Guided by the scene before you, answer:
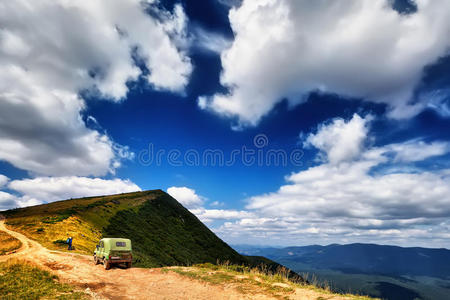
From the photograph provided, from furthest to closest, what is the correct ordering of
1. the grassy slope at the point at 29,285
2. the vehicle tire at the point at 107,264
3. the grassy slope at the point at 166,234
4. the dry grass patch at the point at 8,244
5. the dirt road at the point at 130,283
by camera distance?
the grassy slope at the point at 166,234
the dry grass patch at the point at 8,244
the vehicle tire at the point at 107,264
the dirt road at the point at 130,283
the grassy slope at the point at 29,285

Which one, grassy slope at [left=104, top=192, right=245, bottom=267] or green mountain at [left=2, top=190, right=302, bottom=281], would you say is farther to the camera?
grassy slope at [left=104, top=192, right=245, bottom=267]

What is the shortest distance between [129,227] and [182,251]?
16.9 m

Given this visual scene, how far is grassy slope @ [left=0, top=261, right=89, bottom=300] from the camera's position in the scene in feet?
48.5

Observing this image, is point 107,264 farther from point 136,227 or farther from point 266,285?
point 136,227

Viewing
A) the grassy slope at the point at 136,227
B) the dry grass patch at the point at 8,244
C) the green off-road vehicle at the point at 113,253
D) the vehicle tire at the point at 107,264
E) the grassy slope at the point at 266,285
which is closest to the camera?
the grassy slope at the point at 266,285

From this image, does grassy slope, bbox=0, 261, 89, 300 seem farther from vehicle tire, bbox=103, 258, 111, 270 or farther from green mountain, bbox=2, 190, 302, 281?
green mountain, bbox=2, 190, 302, 281

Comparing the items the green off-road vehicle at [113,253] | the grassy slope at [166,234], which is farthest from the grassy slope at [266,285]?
the grassy slope at [166,234]

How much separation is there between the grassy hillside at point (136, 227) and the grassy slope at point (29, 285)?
13.7 m

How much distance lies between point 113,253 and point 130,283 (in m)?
6.14

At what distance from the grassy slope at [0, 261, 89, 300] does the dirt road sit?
114 centimetres

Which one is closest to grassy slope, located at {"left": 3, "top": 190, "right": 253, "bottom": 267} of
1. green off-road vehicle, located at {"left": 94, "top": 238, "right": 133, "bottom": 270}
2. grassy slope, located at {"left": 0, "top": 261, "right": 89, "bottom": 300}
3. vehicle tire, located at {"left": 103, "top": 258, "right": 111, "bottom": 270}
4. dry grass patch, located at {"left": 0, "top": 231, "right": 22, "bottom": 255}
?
dry grass patch, located at {"left": 0, "top": 231, "right": 22, "bottom": 255}

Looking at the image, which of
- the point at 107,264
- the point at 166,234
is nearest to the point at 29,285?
the point at 107,264

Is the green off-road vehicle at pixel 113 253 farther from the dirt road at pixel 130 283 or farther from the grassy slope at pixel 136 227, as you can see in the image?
the grassy slope at pixel 136 227

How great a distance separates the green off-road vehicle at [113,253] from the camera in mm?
24531
